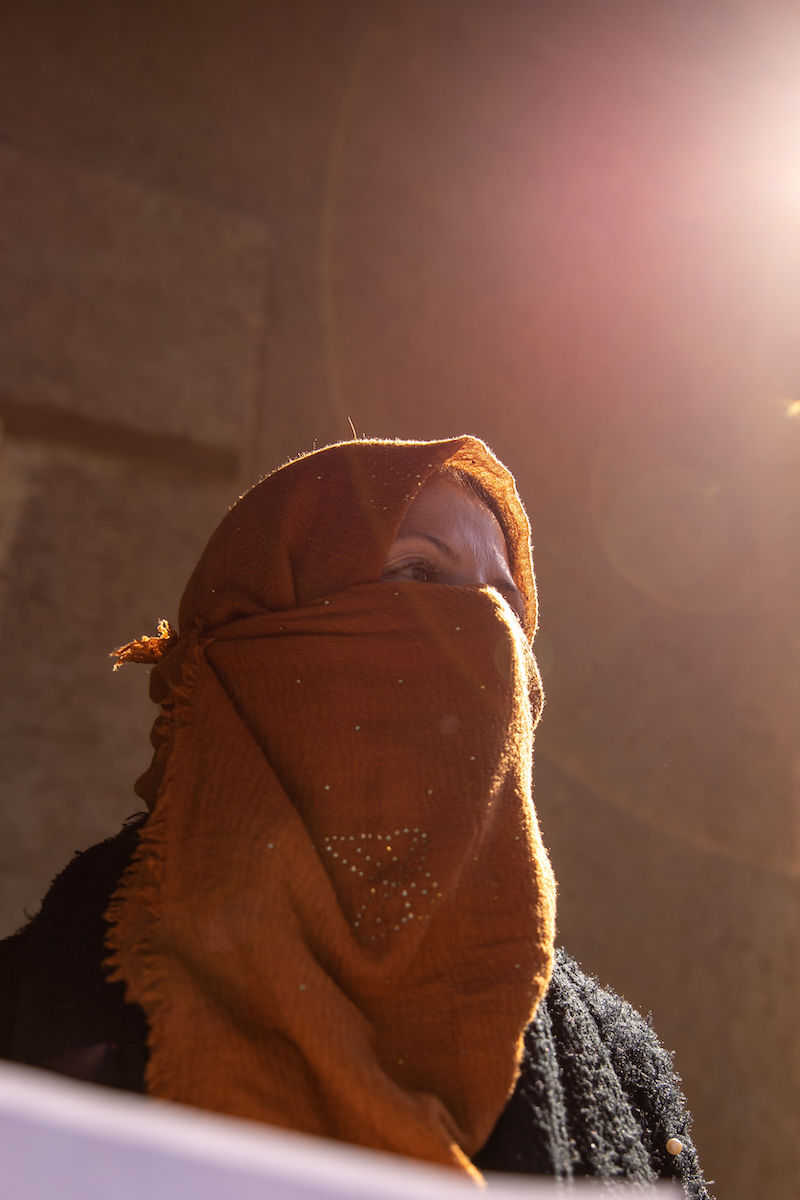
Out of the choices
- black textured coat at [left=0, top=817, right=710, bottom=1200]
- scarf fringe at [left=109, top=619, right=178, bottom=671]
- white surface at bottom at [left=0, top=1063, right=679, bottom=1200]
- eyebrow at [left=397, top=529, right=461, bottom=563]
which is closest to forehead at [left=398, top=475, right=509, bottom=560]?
eyebrow at [left=397, top=529, right=461, bottom=563]

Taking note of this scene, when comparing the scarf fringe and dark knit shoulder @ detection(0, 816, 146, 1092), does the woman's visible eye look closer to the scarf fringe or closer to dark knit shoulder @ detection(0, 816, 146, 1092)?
the scarf fringe

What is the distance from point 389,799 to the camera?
0.86 meters

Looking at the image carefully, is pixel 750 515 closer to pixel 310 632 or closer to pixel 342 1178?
pixel 310 632

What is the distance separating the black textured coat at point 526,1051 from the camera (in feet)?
2.41

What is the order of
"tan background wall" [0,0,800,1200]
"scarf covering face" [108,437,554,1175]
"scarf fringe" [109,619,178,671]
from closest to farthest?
"scarf covering face" [108,437,554,1175], "scarf fringe" [109,619,178,671], "tan background wall" [0,0,800,1200]

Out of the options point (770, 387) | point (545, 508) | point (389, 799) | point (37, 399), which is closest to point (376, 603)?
point (389, 799)

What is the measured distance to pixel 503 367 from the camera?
300 cm

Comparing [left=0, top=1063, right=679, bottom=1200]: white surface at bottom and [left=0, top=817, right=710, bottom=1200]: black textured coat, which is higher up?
[left=0, top=1063, right=679, bottom=1200]: white surface at bottom

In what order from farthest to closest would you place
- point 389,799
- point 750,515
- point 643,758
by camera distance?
point 750,515
point 643,758
point 389,799

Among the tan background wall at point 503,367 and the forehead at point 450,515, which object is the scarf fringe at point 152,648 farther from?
the tan background wall at point 503,367

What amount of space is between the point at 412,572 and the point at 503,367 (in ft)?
6.69

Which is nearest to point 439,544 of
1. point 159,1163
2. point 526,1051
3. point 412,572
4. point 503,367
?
point 412,572

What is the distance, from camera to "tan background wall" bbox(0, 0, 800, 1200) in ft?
7.39

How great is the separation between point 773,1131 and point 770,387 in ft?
9.32
